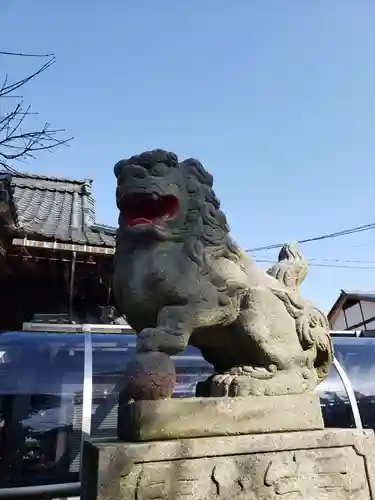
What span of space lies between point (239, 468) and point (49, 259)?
4.30m

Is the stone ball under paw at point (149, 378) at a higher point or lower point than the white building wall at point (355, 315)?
lower

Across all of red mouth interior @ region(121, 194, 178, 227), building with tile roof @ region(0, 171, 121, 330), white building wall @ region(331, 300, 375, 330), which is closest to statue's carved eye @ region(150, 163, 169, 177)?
red mouth interior @ region(121, 194, 178, 227)

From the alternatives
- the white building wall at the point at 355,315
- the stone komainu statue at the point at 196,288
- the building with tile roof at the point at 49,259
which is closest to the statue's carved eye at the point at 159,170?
the stone komainu statue at the point at 196,288

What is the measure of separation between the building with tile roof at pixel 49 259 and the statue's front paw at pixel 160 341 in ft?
8.48

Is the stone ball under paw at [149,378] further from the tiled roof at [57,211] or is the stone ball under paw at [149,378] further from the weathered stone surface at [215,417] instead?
the tiled roof at [57,211]

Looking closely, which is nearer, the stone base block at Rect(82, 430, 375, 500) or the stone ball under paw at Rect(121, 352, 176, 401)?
A: the stone base block at Rect(82, 430, 375, 500)

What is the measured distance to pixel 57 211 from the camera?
29.6 ft

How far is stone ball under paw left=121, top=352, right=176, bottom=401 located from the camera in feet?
6.83

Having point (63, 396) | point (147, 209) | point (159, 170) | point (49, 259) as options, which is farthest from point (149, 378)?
point (49, 259)

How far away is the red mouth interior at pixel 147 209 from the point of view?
2.41m

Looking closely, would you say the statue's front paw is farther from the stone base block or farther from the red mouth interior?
the red mouth interior

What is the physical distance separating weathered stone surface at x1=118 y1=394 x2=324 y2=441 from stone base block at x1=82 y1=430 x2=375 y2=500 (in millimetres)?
50

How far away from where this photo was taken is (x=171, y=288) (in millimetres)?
2334

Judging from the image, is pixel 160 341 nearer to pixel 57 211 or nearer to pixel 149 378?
pixel 149 378
